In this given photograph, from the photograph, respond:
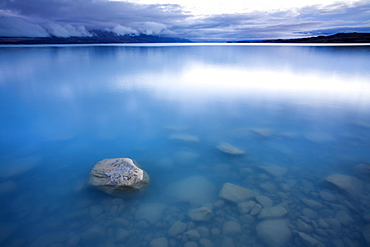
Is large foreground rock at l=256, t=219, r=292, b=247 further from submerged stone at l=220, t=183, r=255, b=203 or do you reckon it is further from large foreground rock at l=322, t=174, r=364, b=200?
large foreground rock at l=322, t=174, r=364, b=200

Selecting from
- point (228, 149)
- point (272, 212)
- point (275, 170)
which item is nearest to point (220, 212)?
point (272, 212)

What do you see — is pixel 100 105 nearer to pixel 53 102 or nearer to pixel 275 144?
pixel 53 102

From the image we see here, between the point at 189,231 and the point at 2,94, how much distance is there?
14390mm

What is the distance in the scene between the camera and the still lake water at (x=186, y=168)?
143 inches

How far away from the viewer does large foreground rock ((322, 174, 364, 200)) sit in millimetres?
4411

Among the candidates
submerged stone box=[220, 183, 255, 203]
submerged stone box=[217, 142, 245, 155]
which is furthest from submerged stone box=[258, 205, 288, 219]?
submerged stone box=[217, 142, 245, 155]

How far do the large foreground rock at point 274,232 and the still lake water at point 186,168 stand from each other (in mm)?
17

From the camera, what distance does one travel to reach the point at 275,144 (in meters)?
6.54

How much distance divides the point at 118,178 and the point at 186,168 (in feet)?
5.95

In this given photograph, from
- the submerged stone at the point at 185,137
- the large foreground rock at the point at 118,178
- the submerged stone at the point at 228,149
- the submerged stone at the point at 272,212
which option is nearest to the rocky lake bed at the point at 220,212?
the submerged stone at the point at 272,212

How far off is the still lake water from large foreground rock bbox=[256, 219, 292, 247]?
0.02 metres

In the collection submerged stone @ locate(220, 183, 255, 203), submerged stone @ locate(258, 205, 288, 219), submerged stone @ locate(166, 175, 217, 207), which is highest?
submerged stone @ locate(220, 183, 255, 203)

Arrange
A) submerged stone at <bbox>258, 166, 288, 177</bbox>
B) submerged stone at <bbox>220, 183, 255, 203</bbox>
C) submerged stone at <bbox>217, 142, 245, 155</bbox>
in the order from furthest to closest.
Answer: submerged stone at <bbox>217, 142, 245, 155</bbox> < submerged stone at <bbox>258, 166, 288, 177</bbox> < submerged stone at <bbox>220, 183, 255, 203</bbox>

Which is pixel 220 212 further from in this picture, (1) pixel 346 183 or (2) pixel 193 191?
(1) pixel 346 183
